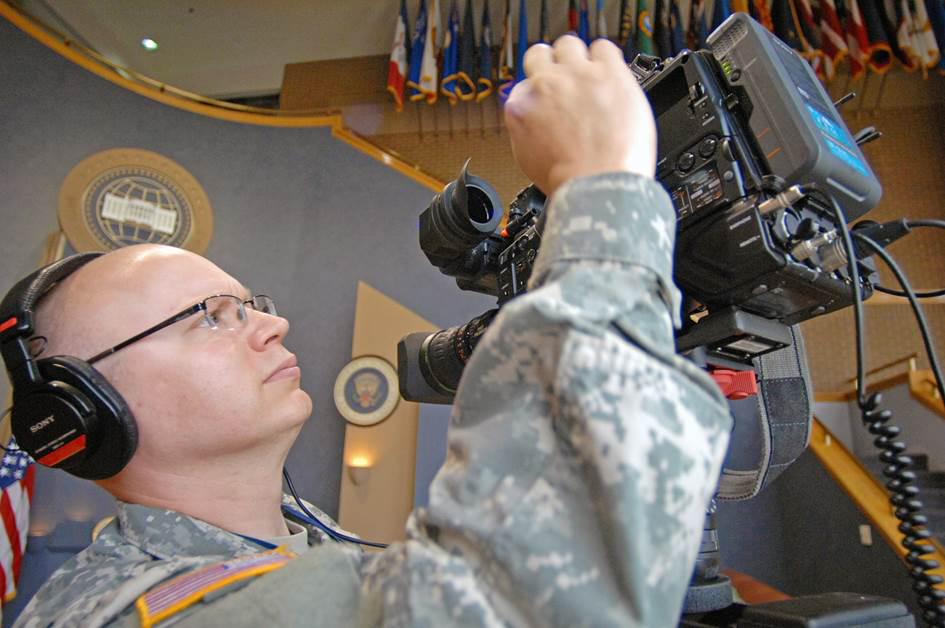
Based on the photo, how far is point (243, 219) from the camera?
3764mm

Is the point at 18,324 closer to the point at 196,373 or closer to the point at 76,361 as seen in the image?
the point at 76,361

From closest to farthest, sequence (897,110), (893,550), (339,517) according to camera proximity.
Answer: (893,550)
(339,517)
(897,110)

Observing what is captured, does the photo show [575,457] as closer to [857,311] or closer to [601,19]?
[857,311]

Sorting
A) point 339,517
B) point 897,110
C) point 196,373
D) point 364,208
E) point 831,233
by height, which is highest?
point 897,110

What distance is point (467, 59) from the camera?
537 cm

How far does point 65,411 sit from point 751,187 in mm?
911

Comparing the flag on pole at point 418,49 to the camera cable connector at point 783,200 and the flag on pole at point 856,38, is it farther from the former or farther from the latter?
the camera cable connector at point 783,200

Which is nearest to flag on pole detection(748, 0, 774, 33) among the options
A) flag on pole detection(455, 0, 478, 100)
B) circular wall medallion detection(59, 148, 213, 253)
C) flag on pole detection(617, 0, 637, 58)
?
flag on pole detection(617, 0, 637, 58)

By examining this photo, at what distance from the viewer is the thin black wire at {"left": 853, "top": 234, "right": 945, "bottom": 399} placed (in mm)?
605

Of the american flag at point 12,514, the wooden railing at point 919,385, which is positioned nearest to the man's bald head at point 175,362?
the american flag at point 12,514

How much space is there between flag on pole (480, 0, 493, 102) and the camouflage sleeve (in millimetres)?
5167

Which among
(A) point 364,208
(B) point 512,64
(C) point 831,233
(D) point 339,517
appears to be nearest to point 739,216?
(C) point 831,233

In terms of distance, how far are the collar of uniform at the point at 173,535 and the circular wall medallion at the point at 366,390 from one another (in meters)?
2.86

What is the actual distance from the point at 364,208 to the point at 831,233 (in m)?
3.55
